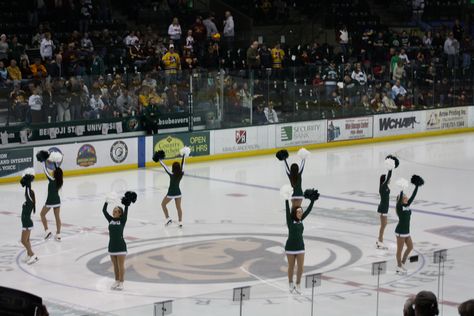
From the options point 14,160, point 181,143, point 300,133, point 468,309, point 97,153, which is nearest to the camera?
point 468,309

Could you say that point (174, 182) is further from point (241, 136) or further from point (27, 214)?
point (241, 136)

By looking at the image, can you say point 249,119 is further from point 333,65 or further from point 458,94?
point 458,94

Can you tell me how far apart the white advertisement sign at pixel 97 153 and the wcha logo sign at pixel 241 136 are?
12.4 ft

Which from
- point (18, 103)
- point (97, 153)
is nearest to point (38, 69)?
point (18, 103)

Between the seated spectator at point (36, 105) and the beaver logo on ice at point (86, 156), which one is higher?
the seated spectator at point (36, 105)

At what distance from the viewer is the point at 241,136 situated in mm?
30406

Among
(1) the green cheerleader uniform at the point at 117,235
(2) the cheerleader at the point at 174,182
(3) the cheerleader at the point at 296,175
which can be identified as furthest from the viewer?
(2) the cheerleader at the point at 174,182

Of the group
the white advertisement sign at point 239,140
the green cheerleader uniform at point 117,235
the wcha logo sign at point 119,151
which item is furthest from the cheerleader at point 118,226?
the white advertisement sign at point 239,140

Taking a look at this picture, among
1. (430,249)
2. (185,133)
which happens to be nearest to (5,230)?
(430,249)

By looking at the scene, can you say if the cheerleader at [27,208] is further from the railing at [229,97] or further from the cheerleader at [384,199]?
the railing at [229,97]

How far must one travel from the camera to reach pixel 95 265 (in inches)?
658

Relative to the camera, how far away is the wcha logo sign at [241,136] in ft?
99.4

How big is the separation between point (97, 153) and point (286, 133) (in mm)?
7060

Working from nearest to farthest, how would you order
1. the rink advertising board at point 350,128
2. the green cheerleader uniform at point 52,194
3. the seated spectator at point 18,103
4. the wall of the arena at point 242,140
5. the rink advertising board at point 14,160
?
the green cheerleader uniform at point 52,194, the rink advertising board at point 14,160, the seated spectator at point 18,103, the wall of the arena at point 242,140, the rink advertising board at point 350,128
